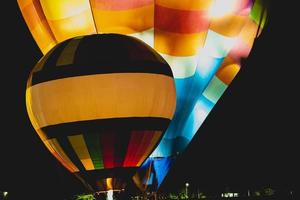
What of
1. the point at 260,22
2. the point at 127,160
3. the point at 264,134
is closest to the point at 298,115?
the point at 264,134

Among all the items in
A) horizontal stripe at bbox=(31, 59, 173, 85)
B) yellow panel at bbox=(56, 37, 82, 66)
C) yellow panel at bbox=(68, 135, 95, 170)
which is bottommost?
yellow panel at bbox=(68, 135, 95, 170)

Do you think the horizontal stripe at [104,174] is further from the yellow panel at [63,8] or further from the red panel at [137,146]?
the yellow panel at [63,8]

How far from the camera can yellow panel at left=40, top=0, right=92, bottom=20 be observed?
633cm

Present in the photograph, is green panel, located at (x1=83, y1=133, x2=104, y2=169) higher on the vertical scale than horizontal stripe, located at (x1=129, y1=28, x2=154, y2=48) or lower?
lower

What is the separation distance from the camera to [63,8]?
6430 mm

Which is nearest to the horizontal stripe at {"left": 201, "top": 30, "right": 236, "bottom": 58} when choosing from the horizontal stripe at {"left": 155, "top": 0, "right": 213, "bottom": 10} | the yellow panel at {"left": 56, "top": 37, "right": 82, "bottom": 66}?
the horizontal stripe at {"left": 155, "top": 0, "right": 213, "bottom": 10}

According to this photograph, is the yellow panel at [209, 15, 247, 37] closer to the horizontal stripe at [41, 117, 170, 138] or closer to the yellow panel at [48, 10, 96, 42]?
the yellow panel at [48, 10, 96, 42]

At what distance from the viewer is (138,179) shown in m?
6.52

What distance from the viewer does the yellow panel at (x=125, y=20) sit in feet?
20.7

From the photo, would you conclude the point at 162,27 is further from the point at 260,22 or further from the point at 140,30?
the point at 260,22

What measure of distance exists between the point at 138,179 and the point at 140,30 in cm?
137

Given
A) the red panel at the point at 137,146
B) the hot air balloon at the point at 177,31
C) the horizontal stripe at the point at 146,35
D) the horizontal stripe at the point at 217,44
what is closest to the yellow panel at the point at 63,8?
the hot air balloon at the point at 177,31

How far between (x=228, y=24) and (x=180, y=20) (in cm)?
61

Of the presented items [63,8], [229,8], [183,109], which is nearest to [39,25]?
Answer: [63,8]
